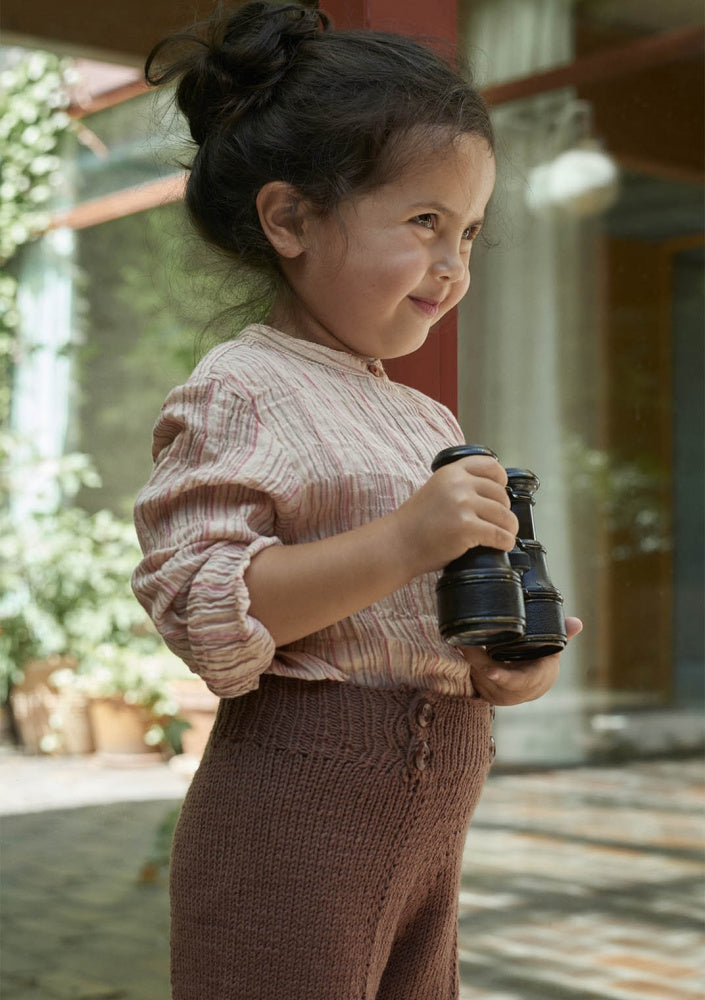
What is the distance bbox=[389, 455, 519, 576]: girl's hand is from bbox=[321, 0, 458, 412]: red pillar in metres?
0.46

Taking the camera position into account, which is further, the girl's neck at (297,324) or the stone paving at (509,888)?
the stone paving at (509,888)

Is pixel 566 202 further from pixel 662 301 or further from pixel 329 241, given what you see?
pixel 329 241

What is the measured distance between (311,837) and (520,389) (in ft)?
11.1

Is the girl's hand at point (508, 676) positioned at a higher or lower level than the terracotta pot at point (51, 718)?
higher

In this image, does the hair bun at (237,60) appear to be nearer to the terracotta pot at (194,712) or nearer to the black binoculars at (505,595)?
the black binoculars at (505,595)

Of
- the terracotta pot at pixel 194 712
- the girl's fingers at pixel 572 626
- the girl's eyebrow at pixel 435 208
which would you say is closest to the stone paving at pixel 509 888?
the terracotta pot at pixel 194 712

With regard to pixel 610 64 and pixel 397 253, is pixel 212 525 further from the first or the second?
pixel 610 64

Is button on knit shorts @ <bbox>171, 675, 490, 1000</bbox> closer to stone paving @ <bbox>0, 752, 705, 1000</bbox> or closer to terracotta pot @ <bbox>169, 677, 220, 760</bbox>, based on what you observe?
stone paving @ <bbox>0, 752, 705, 1000</bbox>

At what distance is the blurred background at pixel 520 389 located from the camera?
356 cm

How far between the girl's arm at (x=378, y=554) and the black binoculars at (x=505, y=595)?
1 centimetres

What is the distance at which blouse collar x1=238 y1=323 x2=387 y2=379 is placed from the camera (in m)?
1.16

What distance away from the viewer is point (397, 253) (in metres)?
1.10

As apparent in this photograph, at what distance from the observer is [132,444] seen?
561 centimetres

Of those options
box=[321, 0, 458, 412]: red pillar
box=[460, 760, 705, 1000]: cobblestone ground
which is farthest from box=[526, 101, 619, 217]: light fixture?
box=[321, 0, 458, 412]: red pillar
